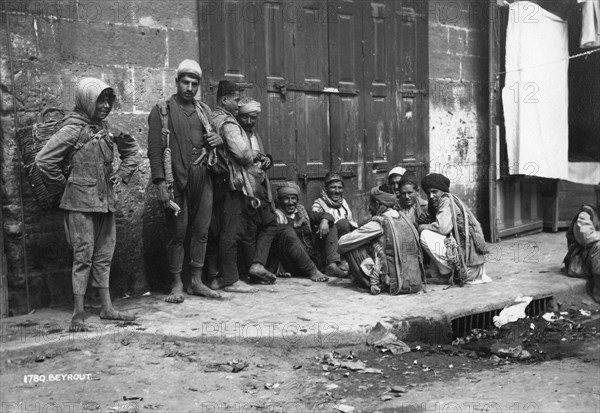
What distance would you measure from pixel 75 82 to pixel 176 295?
6.78 feet

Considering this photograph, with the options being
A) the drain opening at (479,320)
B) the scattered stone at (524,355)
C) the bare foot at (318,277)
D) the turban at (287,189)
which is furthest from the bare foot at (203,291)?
the scattered stone at (524,355)

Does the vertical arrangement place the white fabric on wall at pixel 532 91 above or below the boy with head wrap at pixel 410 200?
above

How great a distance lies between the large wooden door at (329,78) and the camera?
7363 millimetres

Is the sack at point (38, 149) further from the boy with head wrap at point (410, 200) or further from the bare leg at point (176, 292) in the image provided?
the boy with head wrap at point (410, 200)

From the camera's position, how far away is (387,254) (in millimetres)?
6738

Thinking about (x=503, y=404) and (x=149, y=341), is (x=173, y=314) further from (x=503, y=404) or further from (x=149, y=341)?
(x=503, y=404)

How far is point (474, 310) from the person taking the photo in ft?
20.6

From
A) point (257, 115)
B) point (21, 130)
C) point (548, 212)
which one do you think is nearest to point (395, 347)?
point (257, 115)

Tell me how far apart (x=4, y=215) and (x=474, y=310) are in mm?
4101

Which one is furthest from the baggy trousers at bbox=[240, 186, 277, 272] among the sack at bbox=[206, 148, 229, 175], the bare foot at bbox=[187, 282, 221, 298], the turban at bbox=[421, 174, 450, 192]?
the turban at bbox=[421, 174, 450, 192]

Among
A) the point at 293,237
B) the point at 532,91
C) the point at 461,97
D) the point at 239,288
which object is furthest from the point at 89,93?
the point at 532,91

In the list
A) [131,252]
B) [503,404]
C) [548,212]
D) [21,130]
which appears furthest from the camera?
[548,212]

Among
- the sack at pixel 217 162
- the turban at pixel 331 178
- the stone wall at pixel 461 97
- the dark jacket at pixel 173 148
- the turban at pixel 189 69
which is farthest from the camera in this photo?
the stone wall at pixel 461 97

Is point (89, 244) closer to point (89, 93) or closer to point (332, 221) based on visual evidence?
point (89, 93)
